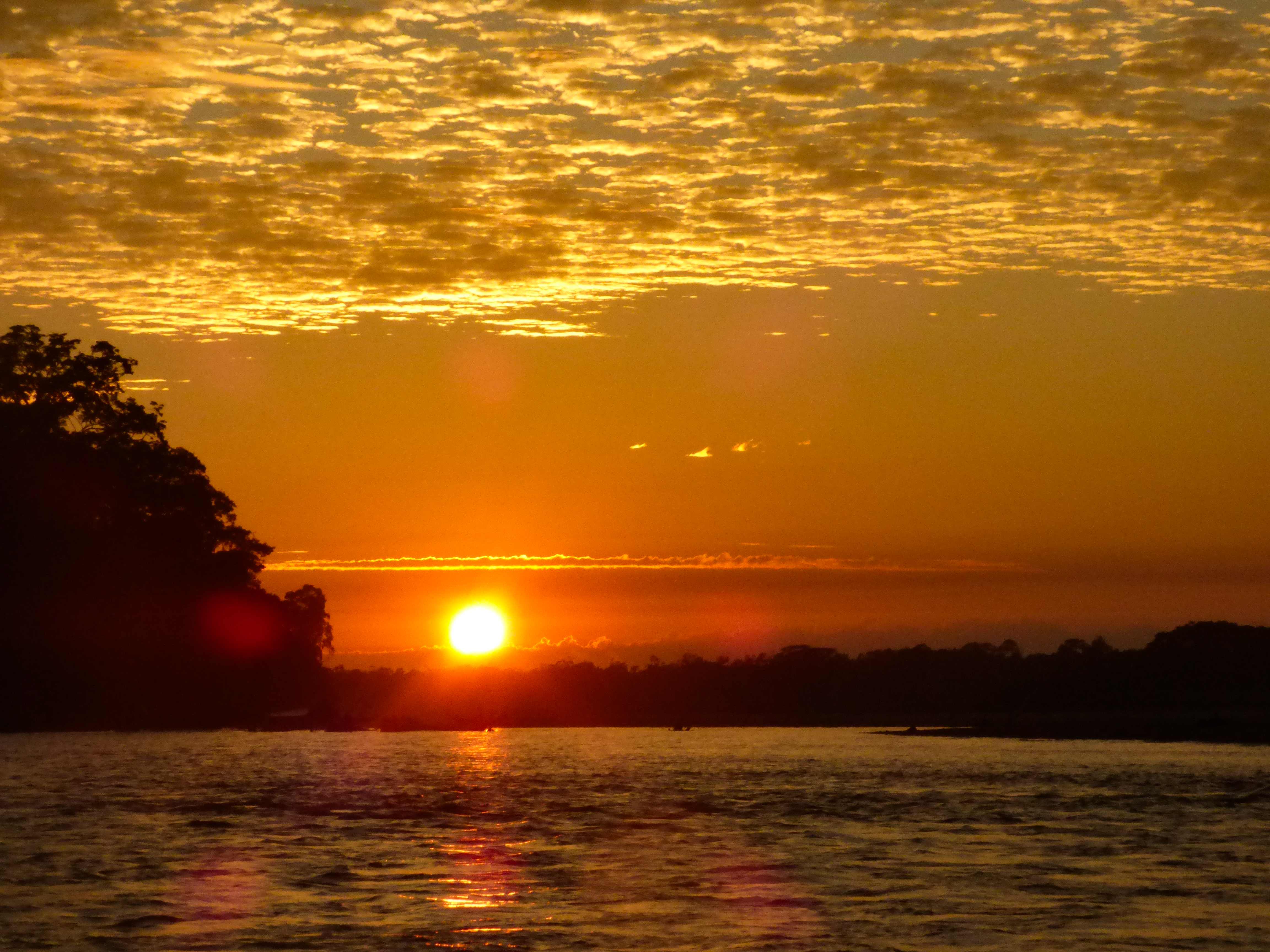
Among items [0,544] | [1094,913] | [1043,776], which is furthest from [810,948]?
[0,544]

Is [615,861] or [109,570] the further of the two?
[109,570]

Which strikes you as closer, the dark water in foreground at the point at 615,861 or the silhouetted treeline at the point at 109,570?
the dark water in foreground at the point at 615,861

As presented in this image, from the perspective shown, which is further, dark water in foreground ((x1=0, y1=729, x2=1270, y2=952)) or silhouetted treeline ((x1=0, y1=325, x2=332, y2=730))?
silhouetted treeline ((x1=0, y1=325, x2=332, y2=730))

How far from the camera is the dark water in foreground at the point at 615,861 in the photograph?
25969 millimetres

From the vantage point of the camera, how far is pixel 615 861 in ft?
123

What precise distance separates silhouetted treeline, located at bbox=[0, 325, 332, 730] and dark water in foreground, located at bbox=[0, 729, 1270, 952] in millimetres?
21818

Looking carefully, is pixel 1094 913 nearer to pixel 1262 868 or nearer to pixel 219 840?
pixel 1262 868

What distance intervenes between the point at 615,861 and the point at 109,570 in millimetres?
72066

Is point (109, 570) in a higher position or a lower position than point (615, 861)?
higher

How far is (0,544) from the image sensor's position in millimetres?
97062

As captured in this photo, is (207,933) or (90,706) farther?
(90,706)

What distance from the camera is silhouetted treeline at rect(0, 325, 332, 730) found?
98.1 meters

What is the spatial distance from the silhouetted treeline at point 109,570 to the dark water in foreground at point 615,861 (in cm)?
2182

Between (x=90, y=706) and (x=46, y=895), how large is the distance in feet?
280
